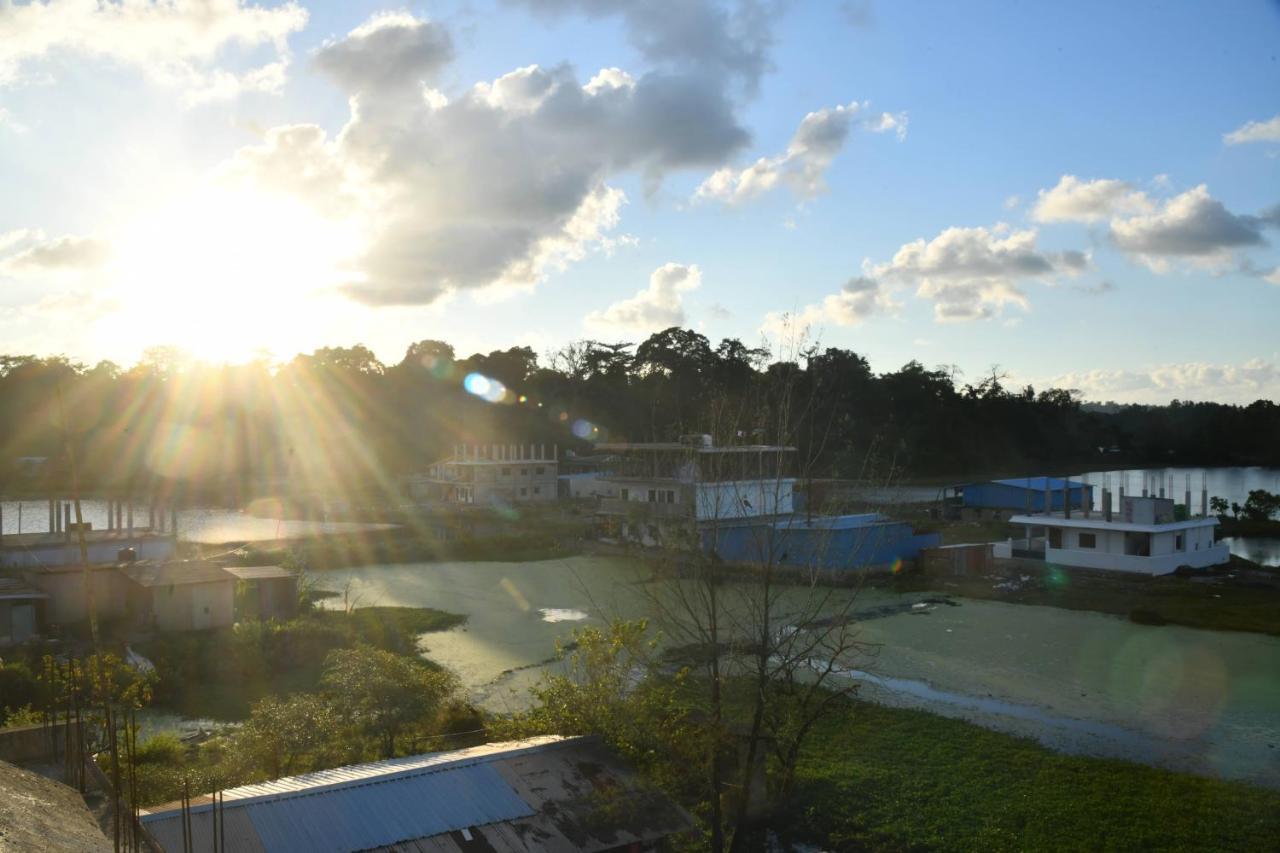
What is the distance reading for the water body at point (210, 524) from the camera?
3553 cm

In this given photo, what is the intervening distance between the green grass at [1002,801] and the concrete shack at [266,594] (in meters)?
13.2

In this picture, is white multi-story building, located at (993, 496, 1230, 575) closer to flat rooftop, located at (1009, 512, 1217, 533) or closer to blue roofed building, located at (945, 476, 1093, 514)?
flat rooftop, located at (1009, 512, 1217, 533)

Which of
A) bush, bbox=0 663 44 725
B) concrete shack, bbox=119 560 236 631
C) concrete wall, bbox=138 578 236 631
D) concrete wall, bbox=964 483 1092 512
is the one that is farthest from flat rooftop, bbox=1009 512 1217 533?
bush, bbox=0 663 44 725

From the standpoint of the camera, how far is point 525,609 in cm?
2211

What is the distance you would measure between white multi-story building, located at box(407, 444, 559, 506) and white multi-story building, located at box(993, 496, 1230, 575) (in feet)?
86.2

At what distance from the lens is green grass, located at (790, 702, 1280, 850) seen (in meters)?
8.91

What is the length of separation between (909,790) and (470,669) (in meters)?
9.04

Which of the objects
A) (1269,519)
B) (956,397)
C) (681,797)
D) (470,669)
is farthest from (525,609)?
(956,397)

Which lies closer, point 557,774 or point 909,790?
point 557,774

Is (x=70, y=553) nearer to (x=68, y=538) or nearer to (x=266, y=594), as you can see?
(x=68, y=538)

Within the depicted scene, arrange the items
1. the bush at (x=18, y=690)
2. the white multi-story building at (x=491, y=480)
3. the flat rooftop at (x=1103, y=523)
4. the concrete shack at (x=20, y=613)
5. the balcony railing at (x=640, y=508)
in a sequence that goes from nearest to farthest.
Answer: the bush at (x=18, y=690)
the concrete shack at (x=20, y=613)
the flat rooftop at (x=1103, y=523)
the balcony railing at (x=640, y=508)
the white multi-story building at (x=491, y=480)

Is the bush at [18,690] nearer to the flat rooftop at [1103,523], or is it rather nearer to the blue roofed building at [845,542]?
the blue roofed building at [845,542]

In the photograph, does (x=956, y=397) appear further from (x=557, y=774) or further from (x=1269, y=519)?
(x=557, y=774)

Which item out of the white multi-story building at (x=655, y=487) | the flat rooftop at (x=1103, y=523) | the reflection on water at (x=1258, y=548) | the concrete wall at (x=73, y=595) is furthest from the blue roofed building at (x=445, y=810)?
the reflection on water at (x=1258, y=548)
